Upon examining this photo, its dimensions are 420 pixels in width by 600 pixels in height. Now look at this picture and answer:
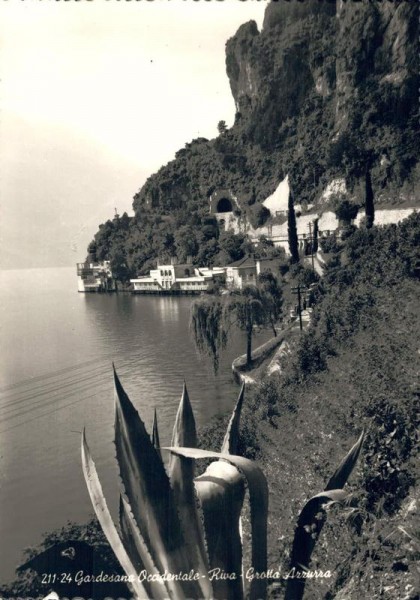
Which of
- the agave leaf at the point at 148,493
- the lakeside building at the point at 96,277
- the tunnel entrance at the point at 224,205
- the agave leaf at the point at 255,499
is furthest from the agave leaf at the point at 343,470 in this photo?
the tunnel entrance at the point at 224,205

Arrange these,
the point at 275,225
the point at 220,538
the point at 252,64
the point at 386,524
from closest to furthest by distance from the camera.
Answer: the point at 220,538 → the point at 386,524 → the point at 275,225 → the point at 252,64

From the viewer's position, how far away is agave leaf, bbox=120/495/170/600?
4.40 meters

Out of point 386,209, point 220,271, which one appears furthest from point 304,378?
point 220,271

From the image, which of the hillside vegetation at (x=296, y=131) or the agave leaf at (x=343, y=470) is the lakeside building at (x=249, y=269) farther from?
the agave leaf at (x=343, y=470)

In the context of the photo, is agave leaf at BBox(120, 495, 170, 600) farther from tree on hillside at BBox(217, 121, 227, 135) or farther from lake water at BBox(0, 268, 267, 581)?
tree on hillside at BBox(217, 121, 227, 135)

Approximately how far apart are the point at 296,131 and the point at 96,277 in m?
36.7

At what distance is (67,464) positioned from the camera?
13867 mm

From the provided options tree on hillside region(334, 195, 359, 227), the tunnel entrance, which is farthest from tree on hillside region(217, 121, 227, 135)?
tree on hillside region(334, 195, 359, 227)

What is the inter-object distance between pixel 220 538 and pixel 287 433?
26.2 feet

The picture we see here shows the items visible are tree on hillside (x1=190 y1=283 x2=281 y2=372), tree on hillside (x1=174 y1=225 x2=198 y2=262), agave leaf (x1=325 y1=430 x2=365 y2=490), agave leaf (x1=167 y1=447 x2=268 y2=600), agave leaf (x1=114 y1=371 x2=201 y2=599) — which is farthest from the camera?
tree on hillside (x1=174 y1=225 x2=198 y2=262)

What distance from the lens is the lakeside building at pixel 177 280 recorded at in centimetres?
5634

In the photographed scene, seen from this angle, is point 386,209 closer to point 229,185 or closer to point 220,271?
point 220,271

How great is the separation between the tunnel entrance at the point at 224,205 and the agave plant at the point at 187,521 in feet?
233

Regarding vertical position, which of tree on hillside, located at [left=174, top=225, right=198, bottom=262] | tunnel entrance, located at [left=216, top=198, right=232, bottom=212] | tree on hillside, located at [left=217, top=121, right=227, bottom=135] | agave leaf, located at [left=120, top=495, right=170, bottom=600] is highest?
A: tree on hillside, located at [left=217, top=121, right=227, bottom=135]
